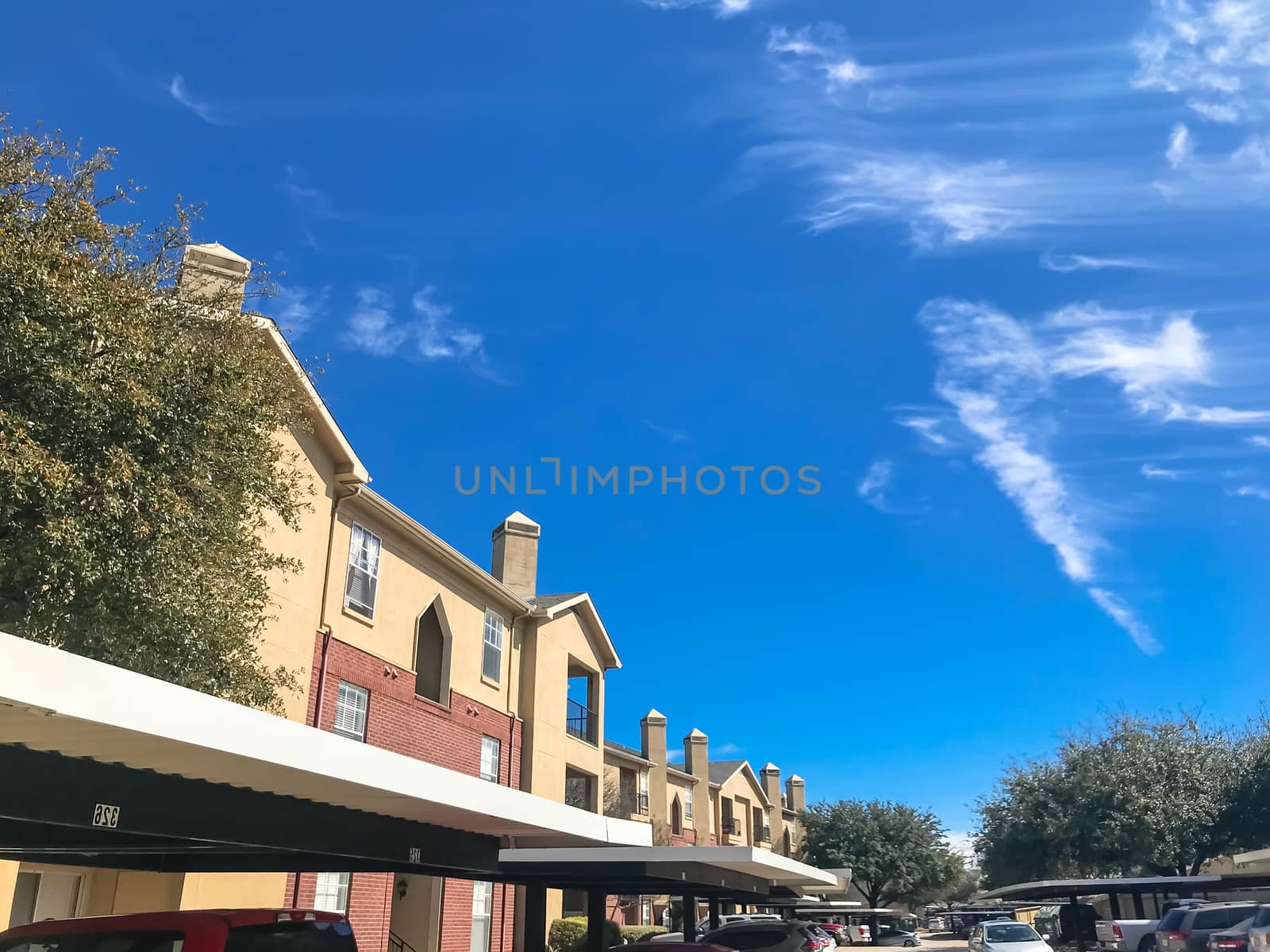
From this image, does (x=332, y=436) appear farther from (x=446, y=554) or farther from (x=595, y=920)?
(x=595, y=920)

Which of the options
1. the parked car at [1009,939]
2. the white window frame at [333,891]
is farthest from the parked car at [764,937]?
the parked car at [1009,939]

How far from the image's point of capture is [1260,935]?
1603 centimetres

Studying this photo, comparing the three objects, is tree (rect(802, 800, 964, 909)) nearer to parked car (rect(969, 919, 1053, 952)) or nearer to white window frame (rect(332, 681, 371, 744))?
parked car (rect(969, 919, 1053, 952))

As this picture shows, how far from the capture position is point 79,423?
1080cm

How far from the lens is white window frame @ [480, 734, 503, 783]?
24906mm

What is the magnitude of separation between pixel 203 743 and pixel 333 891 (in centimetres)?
1562

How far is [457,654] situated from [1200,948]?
1703 cm

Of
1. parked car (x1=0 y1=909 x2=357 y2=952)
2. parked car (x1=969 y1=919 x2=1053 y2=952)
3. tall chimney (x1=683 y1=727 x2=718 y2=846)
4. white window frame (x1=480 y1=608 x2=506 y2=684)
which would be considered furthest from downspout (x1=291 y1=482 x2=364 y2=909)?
tall chimney (x1=683 y1=727 x2=718 y2=846)

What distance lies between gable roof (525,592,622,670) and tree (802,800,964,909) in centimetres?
3657

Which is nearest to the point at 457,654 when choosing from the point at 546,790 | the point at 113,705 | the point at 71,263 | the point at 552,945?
the point at 546,790

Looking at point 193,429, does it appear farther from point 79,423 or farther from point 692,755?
point 692,755

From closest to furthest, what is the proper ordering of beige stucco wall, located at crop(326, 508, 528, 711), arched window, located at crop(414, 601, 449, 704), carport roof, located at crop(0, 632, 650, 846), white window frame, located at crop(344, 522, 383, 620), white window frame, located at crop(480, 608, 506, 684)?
carport roof, located at crop(0, 632, 650, 846) < beige stucco wall, located at crop(326, 508, 528, 711) < white window frame, located at crop(344, 522, 383, 620) < arched window, located at crop(414, 601, 449, 704) < white window frame, located at crop(480, 608, 506, 684)

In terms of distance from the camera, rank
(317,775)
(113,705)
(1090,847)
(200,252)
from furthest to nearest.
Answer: (1090,847)
(200,252)
(317,775)
(113,705)

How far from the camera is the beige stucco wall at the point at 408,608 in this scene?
2006 centimetres
